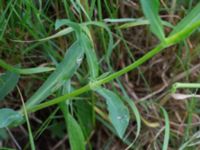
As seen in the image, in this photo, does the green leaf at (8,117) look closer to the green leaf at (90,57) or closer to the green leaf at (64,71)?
the green leaf at (64,71)

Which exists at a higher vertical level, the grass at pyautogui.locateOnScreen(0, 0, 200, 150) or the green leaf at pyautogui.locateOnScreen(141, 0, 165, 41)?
the green leaf at pyautogui.locateOnScreen(141, 0, 165, 41)

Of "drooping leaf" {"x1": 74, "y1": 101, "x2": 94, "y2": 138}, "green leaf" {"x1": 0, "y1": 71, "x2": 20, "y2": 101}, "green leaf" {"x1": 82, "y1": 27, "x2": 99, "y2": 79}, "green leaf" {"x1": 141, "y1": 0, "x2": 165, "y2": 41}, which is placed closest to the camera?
"green leaf" {"x1": 141, "y1": 0, "x2": 165, "y2": 41}

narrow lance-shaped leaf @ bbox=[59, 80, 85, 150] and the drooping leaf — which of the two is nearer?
narrow lance-shaped leaf @ bbox=[59, 80, 85, 150]

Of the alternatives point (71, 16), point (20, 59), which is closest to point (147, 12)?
point (71, 16)

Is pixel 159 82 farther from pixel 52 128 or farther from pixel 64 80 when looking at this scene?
pixel 64 80

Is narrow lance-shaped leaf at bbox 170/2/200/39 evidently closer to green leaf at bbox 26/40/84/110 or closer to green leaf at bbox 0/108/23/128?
green leaf at bbox 26/40/84/110

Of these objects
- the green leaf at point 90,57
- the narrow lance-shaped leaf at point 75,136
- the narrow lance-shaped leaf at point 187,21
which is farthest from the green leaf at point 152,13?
the narrow lance-shaped leaf at point 75,136

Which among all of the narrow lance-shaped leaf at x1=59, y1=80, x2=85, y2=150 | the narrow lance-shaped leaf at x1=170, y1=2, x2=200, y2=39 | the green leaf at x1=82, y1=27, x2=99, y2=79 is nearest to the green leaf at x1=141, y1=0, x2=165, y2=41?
the narrow lance-shaped leaf at x1=170, y1=2, x2=200, y2=39
